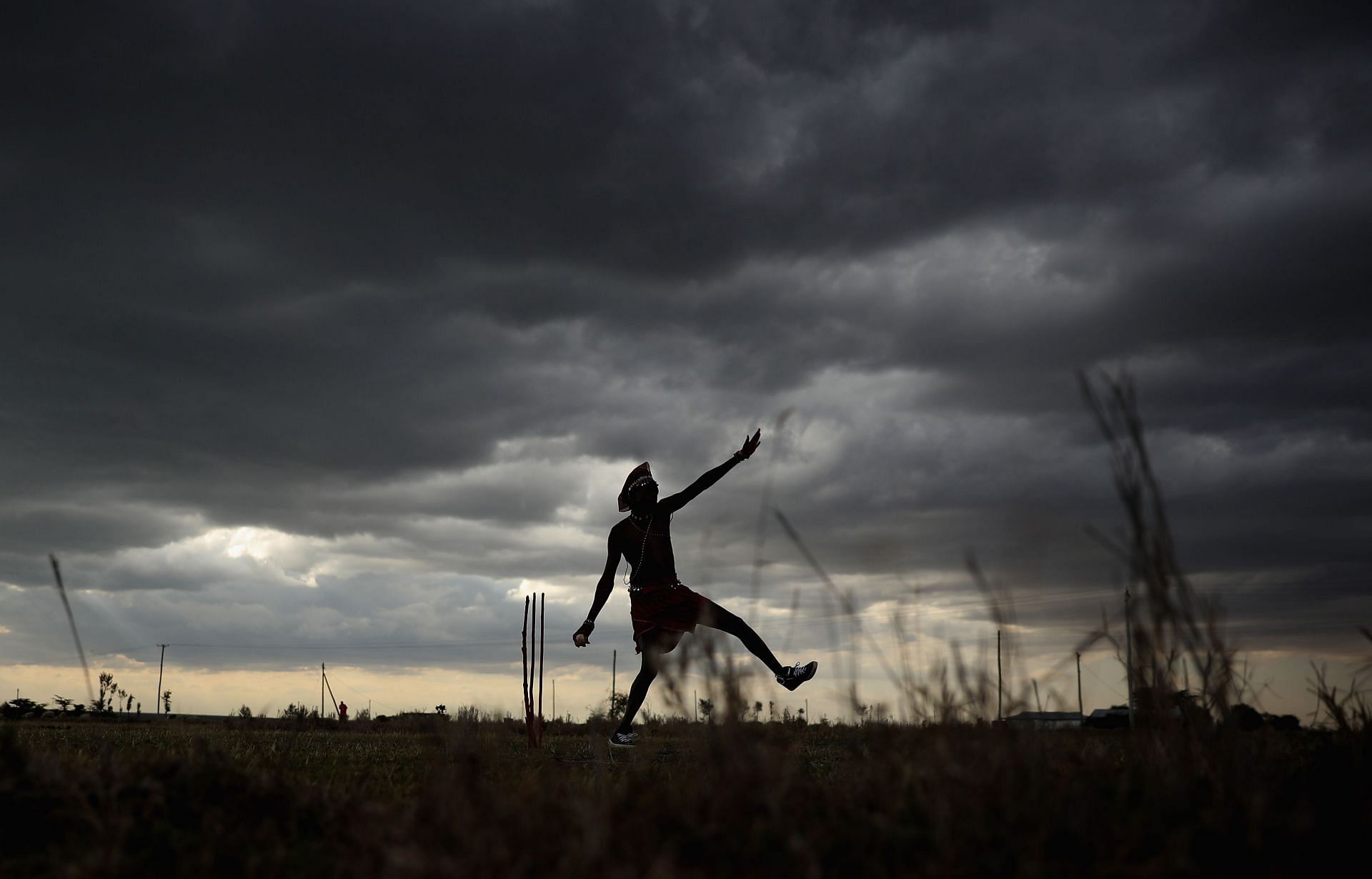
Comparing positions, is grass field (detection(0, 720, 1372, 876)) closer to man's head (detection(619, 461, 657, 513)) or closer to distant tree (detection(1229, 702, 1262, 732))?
distant tree (detection(1229, 702, 1262, 732))

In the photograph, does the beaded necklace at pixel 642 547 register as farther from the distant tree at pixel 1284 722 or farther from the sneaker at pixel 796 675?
the distant tree at pixel 1284 722

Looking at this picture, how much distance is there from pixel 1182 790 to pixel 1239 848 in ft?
0.75

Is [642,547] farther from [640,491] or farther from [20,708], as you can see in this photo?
[20,708]

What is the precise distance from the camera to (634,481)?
27.8 ft

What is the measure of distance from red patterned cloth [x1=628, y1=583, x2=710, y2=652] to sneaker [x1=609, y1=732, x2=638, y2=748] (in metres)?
0.79

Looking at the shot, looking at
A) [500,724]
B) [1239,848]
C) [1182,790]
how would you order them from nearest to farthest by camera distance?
[1239,848] < [1182,790] < [500,724]

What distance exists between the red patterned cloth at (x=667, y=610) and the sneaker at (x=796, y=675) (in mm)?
839

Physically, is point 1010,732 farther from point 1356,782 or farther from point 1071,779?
point 1356,782

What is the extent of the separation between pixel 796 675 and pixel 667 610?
1166mm

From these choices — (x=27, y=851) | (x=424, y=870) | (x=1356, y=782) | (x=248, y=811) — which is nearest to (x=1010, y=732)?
(x=1356, y=782)

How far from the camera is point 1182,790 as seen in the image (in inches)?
114

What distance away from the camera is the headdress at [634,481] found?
27.6 feet

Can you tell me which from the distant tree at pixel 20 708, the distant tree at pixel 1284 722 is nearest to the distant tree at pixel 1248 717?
the distant tree at pixel 1284 722

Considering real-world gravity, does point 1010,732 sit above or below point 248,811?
above
